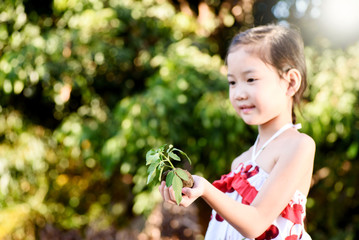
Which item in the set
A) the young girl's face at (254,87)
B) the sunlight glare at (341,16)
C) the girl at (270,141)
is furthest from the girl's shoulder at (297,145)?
the sunlight glare at (341,16)

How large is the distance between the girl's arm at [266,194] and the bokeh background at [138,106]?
167cm

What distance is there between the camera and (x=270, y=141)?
4.58ft

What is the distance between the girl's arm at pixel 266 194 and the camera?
1.07 meters

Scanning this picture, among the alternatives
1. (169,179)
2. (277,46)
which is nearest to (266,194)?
(169,179)

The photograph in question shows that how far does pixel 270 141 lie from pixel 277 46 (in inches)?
11.3

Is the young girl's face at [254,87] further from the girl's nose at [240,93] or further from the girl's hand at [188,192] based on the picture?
the girl's hand at [188,192]

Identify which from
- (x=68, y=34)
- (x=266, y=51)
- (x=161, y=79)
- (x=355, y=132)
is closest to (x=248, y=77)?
(x=266, y=51)

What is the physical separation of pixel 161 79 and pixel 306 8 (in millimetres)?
1675

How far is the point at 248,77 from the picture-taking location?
1338 mm

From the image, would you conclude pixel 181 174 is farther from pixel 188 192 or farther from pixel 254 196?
pixel 254 196

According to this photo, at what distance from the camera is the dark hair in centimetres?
136

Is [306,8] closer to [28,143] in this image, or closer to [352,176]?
[352,176]

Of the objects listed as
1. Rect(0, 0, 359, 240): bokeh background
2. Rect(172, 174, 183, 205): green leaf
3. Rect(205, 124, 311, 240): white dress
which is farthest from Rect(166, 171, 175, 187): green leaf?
Rect(0, 0, 359, 240): bokeh background

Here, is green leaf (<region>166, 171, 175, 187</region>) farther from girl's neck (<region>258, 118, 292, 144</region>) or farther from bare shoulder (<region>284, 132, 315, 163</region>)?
girl's neck (<region>258, 118, 292, 144</region>)
